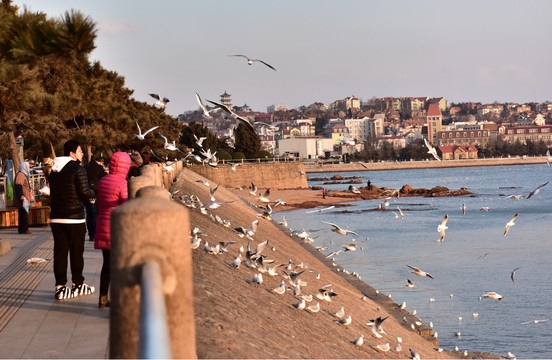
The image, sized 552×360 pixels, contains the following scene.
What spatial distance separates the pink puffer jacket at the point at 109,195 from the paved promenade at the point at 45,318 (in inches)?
29.6

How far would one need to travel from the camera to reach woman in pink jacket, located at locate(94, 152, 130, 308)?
788cm

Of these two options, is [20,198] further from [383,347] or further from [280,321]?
[383,347]

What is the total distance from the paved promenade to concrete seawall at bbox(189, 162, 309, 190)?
221 ft

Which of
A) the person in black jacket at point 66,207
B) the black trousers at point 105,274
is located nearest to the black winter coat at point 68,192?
the person in black jacket at point 66,207

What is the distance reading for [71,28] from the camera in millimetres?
12156

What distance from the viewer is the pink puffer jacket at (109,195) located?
7.86m

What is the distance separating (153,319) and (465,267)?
25.2m

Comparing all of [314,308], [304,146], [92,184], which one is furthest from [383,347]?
[304,146]

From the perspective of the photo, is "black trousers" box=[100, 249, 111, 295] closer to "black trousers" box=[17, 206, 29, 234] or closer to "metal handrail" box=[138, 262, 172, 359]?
"metal handrail" box=[138, 262, 172, 359]

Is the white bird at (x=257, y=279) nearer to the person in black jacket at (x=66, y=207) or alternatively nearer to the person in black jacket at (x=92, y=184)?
the person in black jacket at (x=92, y=184)

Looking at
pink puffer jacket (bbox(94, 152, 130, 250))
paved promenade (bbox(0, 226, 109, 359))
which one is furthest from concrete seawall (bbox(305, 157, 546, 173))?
pink puffer jacket (bbox(94, 152, 130, 250))

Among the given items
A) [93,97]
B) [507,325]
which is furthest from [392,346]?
[93,97]

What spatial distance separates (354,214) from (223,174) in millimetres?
26745

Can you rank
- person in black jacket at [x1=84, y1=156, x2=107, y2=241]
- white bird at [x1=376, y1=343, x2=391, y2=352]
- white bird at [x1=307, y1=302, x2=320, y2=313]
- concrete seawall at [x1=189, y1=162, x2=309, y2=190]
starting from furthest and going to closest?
concrete seawall at [x1=189, y1=162, x2=309, y2=190], person in black jacket at [x1=84, y1=156, x2=107, y2=241], white bird at [x1=307, y1=302, x2=320, y2=313], white bird at [x1=376, y1=343, x2=391, y2=352]
